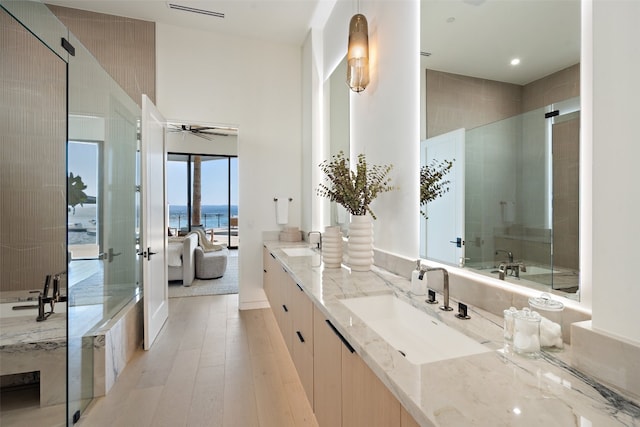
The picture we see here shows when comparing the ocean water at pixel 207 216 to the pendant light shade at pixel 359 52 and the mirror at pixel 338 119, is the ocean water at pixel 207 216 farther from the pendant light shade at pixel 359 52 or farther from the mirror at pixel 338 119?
the pendant light shade at pixel 359 52

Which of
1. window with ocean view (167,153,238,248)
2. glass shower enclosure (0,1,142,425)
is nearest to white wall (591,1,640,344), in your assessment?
glass shower enclosure (0,1,142,425)

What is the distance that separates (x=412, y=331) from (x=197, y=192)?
24.8 feet

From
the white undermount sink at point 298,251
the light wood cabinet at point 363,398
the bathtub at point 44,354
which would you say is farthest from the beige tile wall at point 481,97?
the bathtub at point 44,354

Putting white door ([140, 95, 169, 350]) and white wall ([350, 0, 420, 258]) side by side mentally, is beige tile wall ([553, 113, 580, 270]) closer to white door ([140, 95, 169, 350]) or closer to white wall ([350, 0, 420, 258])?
white wall ([350, 0, 420, 258])

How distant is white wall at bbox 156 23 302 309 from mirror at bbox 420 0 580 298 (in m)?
2.55

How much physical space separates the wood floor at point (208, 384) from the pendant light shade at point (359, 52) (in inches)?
91.0

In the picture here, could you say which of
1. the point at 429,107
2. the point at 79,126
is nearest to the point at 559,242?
the point at 429,107

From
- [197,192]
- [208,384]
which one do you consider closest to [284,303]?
[208,384]

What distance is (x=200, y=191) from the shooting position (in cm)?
795

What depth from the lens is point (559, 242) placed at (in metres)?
1.05

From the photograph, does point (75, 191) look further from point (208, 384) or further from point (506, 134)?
point (506, 134)

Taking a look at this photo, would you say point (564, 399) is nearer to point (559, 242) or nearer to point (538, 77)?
point (559, 242)

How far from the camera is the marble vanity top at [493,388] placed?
2.02 ft

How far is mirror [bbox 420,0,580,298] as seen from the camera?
104cm
